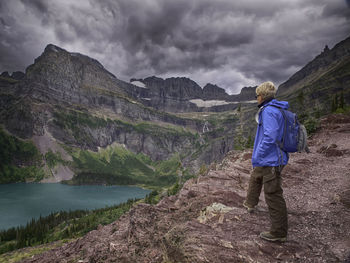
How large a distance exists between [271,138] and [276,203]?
1.90 metres

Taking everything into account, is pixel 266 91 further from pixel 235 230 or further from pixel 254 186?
pixel 235 230

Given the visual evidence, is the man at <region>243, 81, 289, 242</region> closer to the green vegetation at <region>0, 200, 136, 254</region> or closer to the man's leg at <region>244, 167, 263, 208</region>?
the man's leg at <region>244, 167, 263, 208</region>

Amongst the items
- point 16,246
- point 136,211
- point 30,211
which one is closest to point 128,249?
point 136,211

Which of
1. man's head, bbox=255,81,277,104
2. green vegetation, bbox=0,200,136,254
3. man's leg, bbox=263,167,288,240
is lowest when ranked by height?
green vegetation, bbox=0,200,136,254

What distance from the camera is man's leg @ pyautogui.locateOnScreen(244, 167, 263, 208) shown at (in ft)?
22.5

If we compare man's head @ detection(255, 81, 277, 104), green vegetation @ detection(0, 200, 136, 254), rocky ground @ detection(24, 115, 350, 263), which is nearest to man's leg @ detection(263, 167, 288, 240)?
rocky ground @ detection(24, 115, 350, 263)

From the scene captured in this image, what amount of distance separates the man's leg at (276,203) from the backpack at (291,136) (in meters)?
0.82

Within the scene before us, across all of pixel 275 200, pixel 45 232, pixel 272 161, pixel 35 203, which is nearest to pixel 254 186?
pixel 275 200

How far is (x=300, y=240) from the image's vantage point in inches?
234

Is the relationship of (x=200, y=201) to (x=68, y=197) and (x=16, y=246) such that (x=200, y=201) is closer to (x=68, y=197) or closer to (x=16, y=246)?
(x=16, y=246)

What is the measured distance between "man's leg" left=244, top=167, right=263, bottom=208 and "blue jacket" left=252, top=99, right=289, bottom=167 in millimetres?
594

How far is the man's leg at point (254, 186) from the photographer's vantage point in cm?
686

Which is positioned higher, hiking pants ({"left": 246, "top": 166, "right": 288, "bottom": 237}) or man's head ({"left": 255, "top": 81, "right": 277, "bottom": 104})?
man's head ({"left": 255, "top": 81, "right": 277, "bottom": 104})

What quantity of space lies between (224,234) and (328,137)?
25733 millimetres
